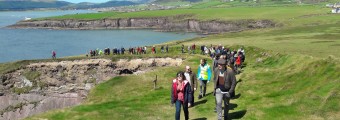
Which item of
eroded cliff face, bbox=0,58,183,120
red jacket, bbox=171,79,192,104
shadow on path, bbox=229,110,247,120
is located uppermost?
red jacket, bbox=171,79,192,104

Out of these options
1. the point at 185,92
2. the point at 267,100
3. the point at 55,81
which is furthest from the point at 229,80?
the point at 55,81

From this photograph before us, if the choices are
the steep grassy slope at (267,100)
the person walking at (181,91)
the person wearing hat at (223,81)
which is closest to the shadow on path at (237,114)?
the steep grassy slope at (267,100)

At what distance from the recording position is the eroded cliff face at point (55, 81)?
4081 cm

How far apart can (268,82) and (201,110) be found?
671 cm

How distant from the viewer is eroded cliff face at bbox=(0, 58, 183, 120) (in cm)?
4081

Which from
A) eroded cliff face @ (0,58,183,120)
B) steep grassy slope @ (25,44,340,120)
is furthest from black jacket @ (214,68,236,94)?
eroded cliff face @ (0,58,183,120)

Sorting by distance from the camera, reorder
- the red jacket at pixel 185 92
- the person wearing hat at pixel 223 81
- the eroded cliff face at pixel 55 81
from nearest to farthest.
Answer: the person wearing hat at pixel 223 81
the red jacket at pixel 185 92
the eroded cliff face at pixel 55 81

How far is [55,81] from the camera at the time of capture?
48.3 meters

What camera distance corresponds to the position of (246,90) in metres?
23.0

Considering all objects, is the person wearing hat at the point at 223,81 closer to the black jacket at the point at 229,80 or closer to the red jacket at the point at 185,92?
the black jacket at the point at 229,80

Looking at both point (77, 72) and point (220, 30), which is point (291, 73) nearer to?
point (77, 72)

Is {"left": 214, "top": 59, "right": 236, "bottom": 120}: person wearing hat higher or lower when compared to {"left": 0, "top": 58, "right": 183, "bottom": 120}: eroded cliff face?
higher

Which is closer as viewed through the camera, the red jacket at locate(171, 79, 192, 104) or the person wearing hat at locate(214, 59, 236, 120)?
the person wearing hat at locate(214, 59, 236, 120)

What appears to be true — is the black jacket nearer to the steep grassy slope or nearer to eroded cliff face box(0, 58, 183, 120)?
the steep grassy slope
